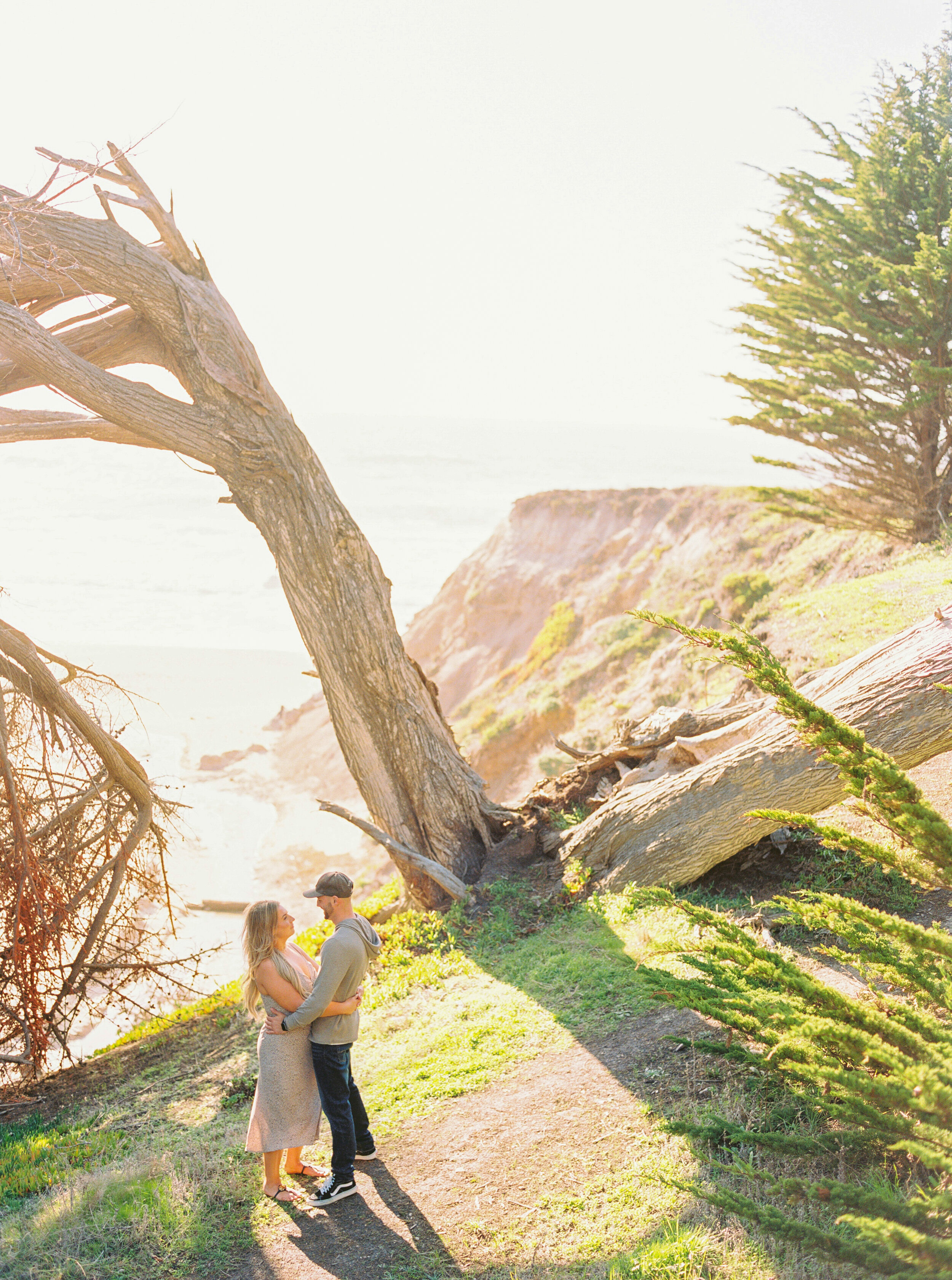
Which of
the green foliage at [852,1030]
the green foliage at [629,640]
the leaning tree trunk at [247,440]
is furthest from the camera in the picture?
the green foliage at [629,640]

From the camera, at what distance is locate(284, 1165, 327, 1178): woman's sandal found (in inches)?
174

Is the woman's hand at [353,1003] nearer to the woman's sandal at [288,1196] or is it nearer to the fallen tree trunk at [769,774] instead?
the woman's sandal at [288,1196]

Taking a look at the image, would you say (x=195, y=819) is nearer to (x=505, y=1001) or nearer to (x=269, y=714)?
(x=269, y=714)

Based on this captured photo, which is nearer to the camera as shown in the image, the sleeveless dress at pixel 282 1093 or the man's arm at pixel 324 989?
the man's arm at pixel 324 989

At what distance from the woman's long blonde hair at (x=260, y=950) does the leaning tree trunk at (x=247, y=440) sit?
3.94 meters

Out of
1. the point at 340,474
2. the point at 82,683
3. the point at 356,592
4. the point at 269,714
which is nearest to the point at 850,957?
the point at 356,592

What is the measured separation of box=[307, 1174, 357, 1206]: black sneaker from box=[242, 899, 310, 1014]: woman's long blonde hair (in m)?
0.85

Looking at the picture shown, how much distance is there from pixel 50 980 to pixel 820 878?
5787 mm

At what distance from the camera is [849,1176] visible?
11.4ft

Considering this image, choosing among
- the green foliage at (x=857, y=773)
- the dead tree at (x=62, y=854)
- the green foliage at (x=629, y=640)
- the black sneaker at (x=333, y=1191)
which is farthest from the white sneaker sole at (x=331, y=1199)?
the green foliage at (x=629, y=640)

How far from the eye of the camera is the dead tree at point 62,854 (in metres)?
6.39

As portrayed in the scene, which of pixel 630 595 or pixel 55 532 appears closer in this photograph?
pixel 630 595

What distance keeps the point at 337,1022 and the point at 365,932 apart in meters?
0.42

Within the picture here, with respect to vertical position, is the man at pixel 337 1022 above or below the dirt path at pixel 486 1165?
above
